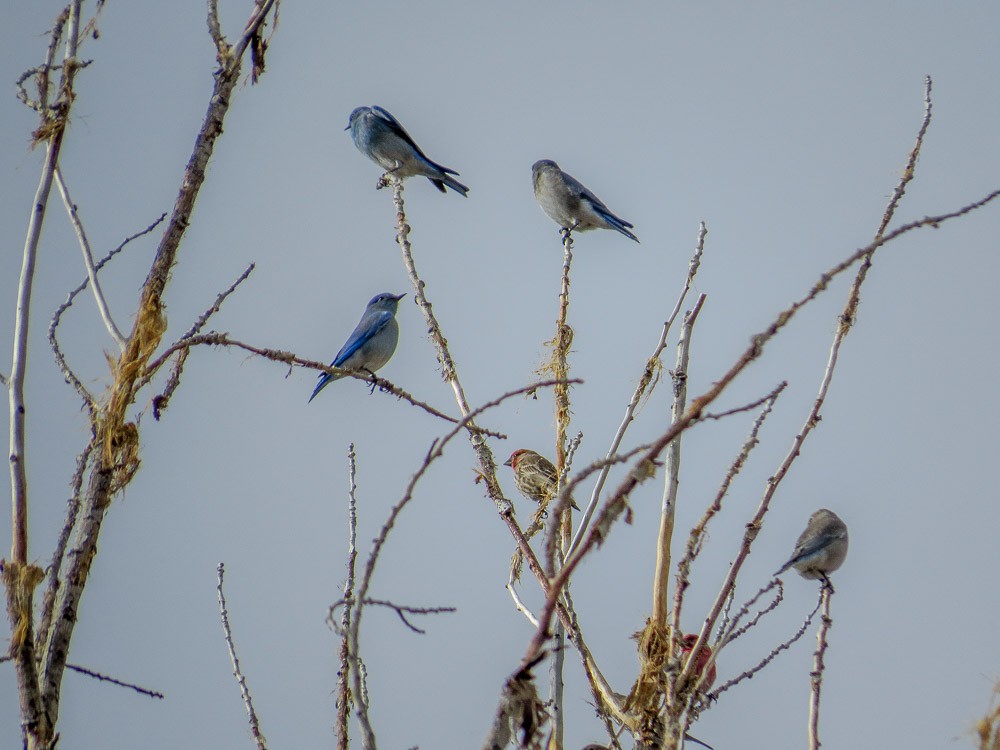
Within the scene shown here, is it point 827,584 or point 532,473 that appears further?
point 532,473

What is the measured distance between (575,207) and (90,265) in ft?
30.6

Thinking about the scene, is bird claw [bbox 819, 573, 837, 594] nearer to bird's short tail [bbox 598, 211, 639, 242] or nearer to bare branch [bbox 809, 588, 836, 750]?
bare branch [bbox 809, 588, 836, 750]

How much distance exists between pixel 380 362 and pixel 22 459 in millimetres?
7768

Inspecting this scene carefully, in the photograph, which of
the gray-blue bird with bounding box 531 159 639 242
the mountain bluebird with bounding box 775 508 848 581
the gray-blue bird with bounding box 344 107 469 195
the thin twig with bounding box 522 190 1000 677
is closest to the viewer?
the thin twig with bounding box 522 190 1000 677

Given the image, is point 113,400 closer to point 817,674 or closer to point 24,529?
point 24,529

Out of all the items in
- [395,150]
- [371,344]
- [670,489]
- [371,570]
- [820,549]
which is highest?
[395,150]

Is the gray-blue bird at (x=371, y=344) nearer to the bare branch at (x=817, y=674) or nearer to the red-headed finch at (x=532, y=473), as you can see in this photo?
the red-headed finch at (x=532, y=473)

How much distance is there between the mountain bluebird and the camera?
10.6 metres

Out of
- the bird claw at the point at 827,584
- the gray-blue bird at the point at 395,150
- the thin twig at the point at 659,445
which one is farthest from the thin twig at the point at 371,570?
the gray-blue bird at the point at 395,150

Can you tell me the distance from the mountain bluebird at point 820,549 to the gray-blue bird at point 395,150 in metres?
4.47

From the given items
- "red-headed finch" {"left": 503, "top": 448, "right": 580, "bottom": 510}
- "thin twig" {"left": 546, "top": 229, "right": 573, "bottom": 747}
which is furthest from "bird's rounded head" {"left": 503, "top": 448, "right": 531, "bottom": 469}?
"thin twig" {"left": 546, "top": 229, "right": 573, "bottom": 747}

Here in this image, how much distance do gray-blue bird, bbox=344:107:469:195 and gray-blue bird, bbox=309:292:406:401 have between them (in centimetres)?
139

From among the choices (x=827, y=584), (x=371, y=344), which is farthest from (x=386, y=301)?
(x=827, y=584)

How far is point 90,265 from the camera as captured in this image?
11.5 ft
